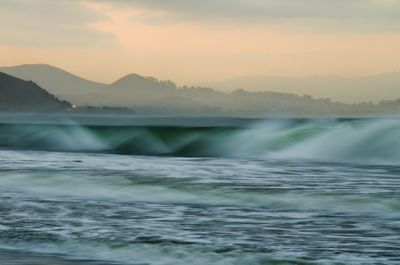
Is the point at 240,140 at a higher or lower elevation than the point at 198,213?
higher

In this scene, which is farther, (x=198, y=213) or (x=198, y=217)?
(x=198, y=213)

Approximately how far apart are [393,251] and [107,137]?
34.4m

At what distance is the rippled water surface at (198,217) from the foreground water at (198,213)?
0.02 metres

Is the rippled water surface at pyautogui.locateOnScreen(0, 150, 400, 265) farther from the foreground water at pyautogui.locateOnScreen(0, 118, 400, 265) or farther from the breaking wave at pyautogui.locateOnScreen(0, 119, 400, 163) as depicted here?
the breaking wave at pyautogui.locateOnScreen(0, 119, 400, 163)

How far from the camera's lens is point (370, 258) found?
31.8ft

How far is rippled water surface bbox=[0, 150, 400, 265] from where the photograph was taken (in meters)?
10.1

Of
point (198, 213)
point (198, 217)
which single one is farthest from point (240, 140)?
point (198, 217)

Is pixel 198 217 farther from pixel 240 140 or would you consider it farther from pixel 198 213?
pixel 240 140

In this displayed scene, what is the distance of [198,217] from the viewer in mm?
13109

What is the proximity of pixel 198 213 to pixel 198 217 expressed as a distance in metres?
0.53

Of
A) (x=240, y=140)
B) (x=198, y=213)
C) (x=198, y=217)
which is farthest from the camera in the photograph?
(x=240, y=140)

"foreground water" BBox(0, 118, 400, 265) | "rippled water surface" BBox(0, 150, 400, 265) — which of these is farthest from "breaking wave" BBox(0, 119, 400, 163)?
"rippled water surface" BBox(0, 150, 400, 265)

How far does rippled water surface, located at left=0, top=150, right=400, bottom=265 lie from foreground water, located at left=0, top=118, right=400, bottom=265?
0.02 m

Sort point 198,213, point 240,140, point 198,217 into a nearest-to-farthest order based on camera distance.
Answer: point 198,217 → point 198,213 → point 240,140
